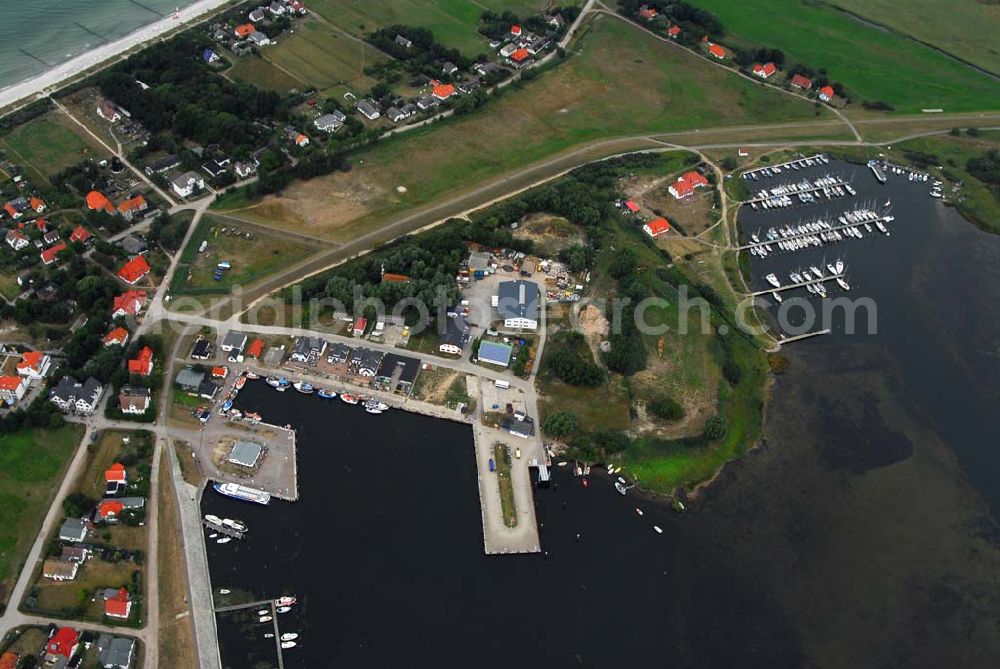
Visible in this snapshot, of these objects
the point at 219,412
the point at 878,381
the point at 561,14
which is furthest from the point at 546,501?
the point at 561,14

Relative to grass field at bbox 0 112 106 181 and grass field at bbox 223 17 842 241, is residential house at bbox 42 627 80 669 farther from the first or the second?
grass field at bbox 0 112 106 181

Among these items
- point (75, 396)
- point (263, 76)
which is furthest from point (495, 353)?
point (263, 76)

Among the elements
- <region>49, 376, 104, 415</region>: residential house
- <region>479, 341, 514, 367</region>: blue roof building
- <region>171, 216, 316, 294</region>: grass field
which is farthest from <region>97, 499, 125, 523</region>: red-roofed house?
<region>479, 341, 514, 367</region>: blue roof building

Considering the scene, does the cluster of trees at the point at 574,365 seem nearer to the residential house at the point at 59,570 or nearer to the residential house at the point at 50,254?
the residential house at the point at 59,570

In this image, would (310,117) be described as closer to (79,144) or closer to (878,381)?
(79,144)

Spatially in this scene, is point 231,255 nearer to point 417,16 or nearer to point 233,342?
point 233,342

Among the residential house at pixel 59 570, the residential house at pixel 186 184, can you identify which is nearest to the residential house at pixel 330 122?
the residential house at pixel 186 184
